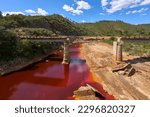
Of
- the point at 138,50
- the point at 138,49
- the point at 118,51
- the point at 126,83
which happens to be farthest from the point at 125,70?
the point at 138,49

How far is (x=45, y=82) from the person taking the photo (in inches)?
2341

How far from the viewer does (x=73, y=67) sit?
79750 mm

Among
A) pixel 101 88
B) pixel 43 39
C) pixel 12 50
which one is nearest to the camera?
pixel 101 88

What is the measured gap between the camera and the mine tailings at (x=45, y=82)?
4744 cm

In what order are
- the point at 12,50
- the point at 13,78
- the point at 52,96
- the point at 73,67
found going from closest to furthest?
the point at 52,96
the point at 13,78
the point at 12,50
the point at 73,67

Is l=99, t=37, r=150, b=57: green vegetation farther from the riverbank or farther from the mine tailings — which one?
the riverbank

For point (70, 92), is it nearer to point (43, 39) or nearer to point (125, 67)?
point (125, 67)

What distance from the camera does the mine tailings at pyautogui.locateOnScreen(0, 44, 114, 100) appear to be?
47441 millimetres

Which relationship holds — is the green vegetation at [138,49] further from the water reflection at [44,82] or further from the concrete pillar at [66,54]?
the water reflection at [44,82]

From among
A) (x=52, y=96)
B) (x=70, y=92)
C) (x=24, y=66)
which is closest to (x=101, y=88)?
(x=70, y=92)

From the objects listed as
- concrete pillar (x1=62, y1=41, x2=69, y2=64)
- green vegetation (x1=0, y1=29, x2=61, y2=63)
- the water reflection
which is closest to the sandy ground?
the water reflection

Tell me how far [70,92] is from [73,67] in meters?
30.9

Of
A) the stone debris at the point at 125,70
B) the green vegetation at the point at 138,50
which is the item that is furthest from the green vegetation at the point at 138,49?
the stone debris at the point at 125,70

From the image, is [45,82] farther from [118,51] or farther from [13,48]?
[118,51]
